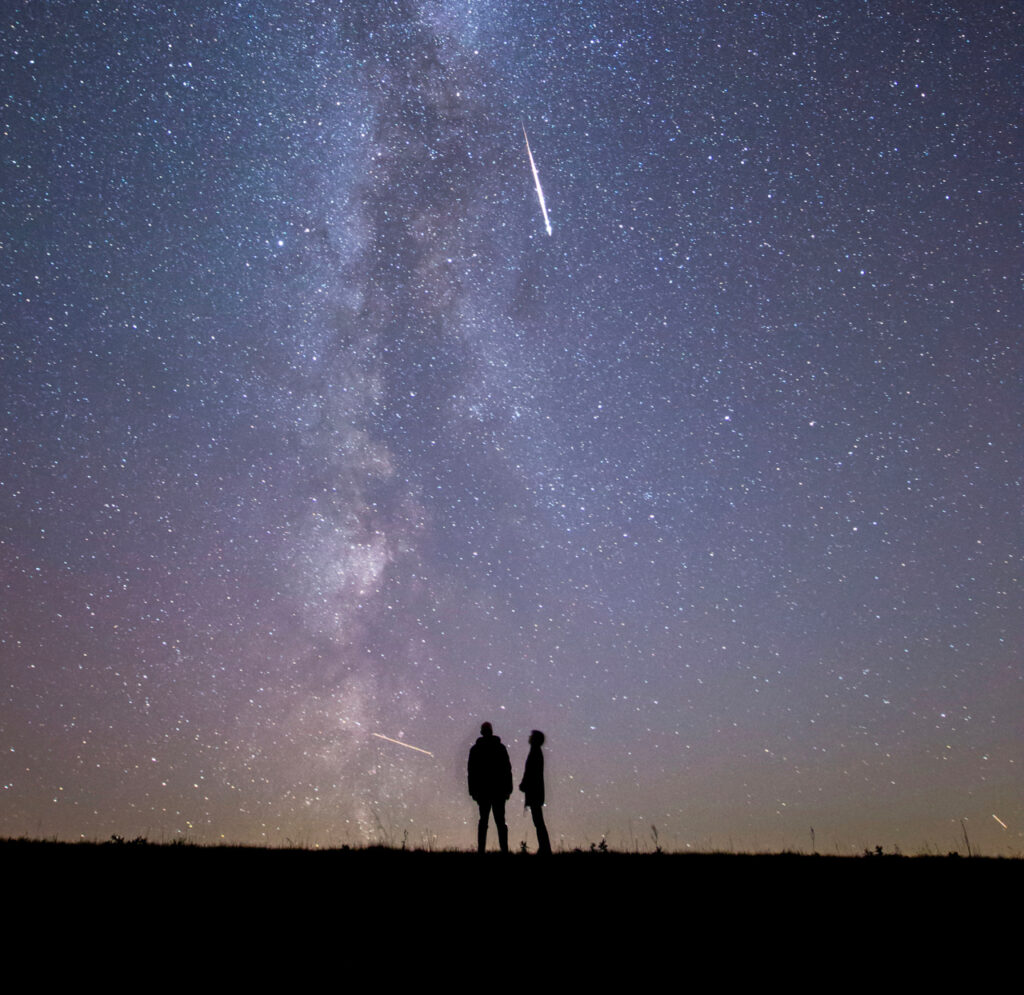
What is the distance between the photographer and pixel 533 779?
9.30m

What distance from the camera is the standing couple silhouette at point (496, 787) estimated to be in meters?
8.92

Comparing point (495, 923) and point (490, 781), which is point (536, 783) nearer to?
point (490, 781)

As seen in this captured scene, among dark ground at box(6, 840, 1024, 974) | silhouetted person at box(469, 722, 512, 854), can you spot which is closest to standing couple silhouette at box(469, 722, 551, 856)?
silhouetted person at box(469, 722, 512, 854)

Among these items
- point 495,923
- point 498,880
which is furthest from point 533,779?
point 495,923

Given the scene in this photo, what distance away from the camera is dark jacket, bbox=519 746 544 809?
925 centimetres

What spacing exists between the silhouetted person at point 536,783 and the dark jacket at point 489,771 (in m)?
0.32

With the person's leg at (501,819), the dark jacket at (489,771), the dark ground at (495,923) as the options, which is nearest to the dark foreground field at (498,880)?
the dark ground at (495,923)

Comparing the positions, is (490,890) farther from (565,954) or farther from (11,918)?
(11,918)

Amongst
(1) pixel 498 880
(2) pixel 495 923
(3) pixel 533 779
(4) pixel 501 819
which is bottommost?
(2) pixel 495 923

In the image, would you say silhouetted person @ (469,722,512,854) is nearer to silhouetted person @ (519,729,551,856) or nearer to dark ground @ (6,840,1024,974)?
silhouetted person @ (519,729,551,856)

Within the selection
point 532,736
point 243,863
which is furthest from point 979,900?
point 243,863

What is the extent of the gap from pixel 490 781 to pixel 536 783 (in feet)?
2.24

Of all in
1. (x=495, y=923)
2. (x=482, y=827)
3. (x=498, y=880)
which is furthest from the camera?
(x=482, y=827)

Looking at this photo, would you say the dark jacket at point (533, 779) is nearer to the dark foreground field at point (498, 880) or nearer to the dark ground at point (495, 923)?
the dark foreground field at point (498, 880)
